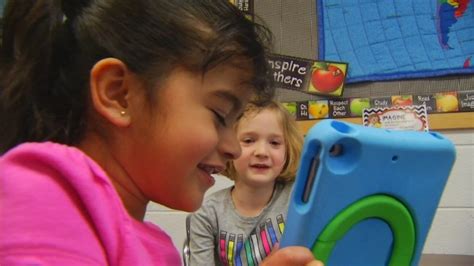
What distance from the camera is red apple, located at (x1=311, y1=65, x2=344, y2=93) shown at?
1233 mm

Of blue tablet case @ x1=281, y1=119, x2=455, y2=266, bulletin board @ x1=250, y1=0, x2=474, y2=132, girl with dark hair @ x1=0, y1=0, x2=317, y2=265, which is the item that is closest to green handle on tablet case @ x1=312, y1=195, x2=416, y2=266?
blue tablet case @ x1=281, y1=119, x2=455, y2=266

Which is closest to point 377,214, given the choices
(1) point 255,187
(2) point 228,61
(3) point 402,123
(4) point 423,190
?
(4) point 423,190

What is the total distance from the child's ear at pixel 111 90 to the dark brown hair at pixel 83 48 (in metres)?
0.01

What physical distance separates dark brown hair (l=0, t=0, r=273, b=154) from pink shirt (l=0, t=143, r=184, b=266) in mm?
116

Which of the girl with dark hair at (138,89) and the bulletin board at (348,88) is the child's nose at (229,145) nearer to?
the girl with dark hair at (138,89)

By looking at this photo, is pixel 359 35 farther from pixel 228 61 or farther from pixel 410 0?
pixel 228 61

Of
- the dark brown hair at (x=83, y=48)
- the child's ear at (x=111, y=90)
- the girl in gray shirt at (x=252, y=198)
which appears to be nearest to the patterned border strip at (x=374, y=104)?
the girl in gray shirt at (x=252, y=198)

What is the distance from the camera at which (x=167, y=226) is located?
4.76ft

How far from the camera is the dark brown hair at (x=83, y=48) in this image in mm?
472

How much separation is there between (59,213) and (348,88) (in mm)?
989

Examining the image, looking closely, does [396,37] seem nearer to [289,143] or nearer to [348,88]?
[348,88]

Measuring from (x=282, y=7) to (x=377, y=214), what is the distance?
983mm

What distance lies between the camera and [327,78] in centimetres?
125

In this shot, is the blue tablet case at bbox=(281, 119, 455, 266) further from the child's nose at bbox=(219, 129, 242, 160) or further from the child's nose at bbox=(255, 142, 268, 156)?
the child's nose at bbox=(255, 142, 268, 156)
